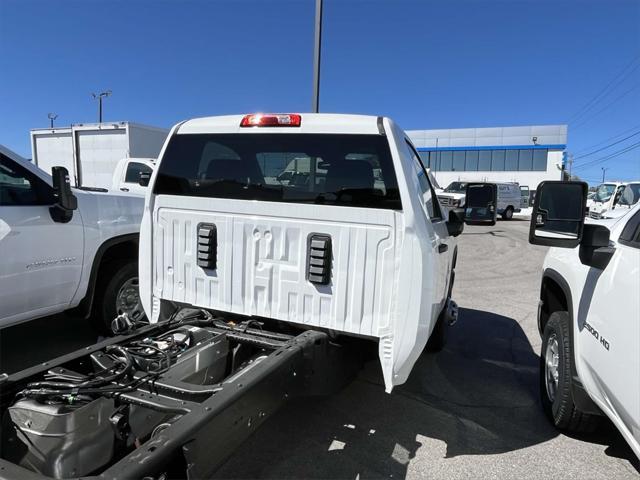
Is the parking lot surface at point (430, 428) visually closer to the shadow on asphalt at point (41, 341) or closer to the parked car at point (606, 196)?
the shadow on asphalt at point (41, 341)

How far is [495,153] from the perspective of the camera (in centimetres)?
5006

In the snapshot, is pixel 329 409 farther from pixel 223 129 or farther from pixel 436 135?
pixel 436 135

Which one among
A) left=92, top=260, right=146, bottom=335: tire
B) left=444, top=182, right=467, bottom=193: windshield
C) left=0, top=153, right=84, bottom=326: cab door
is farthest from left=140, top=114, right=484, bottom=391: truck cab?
left=444, top=182, right=467, bottom=193: windshield

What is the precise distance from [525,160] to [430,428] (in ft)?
168

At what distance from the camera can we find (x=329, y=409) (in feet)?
11.4

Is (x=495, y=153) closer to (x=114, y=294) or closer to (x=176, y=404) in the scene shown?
(x=114, y=294)

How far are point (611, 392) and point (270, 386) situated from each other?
166 cm

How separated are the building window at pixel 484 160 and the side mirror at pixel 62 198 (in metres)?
51.0

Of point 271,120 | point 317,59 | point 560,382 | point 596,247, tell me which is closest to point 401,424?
point 560,382

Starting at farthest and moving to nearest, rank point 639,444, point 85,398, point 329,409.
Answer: point 329,409, point 85,398, point 639,444

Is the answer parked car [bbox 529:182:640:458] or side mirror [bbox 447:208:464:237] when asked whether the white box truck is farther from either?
parked car [bbox 529:182:640:458]

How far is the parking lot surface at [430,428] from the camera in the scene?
2.81 metres

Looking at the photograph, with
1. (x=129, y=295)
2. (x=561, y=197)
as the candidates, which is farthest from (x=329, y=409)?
(x=129, y=295)

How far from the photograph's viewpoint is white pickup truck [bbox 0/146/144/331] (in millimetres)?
3574
